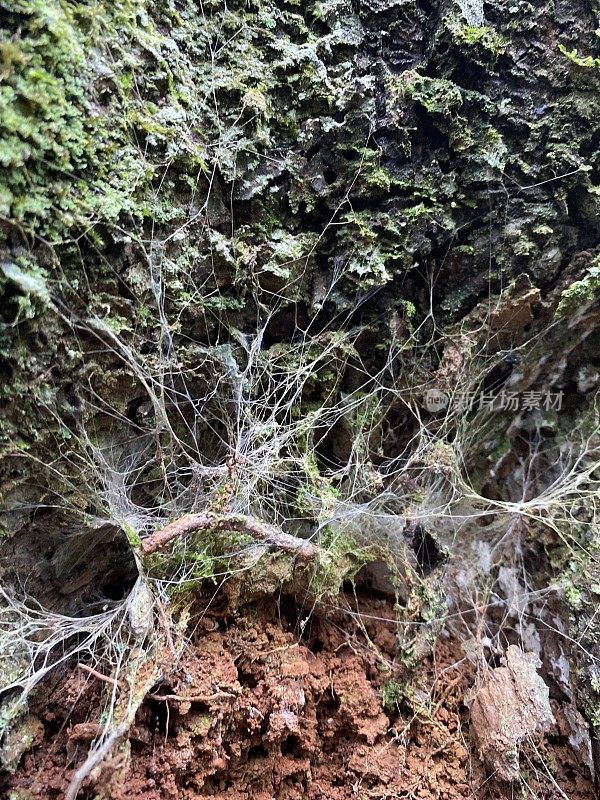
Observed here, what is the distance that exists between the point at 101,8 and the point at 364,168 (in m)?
0.81

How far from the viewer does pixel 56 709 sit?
4.27 feet

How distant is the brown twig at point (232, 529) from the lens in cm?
131

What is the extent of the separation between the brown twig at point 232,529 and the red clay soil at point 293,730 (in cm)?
22

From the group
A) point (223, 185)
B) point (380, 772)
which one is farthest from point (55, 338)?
point (380, 772)

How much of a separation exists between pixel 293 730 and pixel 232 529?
0.56 meters

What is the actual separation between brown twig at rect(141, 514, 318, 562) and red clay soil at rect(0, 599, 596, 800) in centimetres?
22

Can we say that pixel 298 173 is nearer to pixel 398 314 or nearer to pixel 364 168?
pixel 364 168

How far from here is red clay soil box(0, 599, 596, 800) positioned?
123cm

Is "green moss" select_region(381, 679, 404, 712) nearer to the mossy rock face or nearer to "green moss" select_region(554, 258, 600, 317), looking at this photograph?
the mossy rock face

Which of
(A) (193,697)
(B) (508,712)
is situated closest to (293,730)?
(A) (193,697)

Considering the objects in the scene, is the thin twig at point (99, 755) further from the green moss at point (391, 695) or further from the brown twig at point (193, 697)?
the green moss at point (391, 695)

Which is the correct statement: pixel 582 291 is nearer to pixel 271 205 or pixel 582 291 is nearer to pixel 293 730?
pixel 271 205

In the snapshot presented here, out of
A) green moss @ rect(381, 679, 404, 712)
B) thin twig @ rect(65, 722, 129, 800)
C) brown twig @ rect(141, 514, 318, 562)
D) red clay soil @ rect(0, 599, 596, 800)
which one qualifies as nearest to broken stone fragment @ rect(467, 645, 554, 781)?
Result: red clay soil @ rect(0, 599, 596, 800)

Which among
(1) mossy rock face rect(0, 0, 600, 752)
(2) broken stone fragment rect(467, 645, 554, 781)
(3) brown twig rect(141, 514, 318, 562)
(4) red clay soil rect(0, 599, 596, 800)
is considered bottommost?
(4) red clay soil rect(0, 599, 596, 800)
